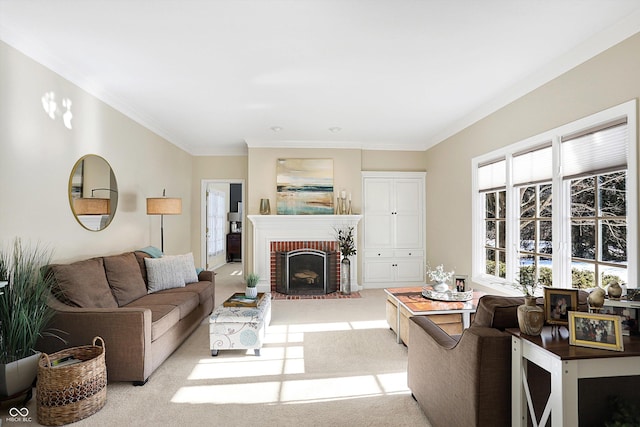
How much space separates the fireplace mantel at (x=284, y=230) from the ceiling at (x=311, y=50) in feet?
6.60

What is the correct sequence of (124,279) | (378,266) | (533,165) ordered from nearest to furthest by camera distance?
(124,279) → (533,165) → (378,266)

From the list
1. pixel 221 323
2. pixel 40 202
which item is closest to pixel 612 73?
pixel 221 323

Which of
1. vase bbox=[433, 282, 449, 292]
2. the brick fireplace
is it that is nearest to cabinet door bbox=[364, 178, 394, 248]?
the brick fireplace

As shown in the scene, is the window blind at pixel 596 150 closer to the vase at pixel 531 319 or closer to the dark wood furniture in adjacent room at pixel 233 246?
the vase at pixel 531 319

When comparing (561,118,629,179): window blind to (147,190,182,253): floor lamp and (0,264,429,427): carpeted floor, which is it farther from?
(147,190,182,253): floor lamp

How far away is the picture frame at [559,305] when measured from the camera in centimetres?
164

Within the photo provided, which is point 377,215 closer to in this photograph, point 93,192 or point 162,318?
point 162,318

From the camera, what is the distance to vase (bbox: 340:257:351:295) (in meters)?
5.89

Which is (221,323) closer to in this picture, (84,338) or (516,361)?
(84,338)

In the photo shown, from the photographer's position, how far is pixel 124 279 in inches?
133

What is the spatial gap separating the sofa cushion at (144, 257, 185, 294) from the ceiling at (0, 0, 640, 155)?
1.75 metres

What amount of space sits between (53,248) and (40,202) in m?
0.43

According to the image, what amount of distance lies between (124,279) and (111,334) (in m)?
0.94
